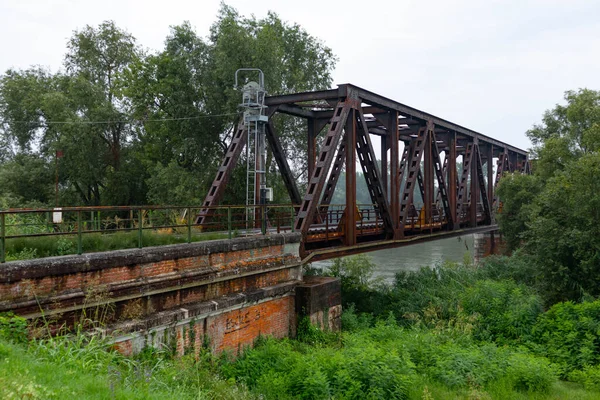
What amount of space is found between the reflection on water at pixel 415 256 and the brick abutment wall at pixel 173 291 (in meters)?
16.4

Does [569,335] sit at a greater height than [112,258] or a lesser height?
lesser

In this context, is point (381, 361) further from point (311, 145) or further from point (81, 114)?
point (81, 114)

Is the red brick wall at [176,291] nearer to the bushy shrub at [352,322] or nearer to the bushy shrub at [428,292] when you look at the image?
the bushy shrub at [352,322]

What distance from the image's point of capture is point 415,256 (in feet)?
130

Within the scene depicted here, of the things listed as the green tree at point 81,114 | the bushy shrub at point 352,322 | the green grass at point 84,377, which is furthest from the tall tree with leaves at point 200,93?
the green grass at point 84,377

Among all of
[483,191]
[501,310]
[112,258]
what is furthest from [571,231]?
[112,258]

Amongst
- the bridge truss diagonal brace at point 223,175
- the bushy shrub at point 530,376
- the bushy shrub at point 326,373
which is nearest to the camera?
the bushy shrub at point 326,373

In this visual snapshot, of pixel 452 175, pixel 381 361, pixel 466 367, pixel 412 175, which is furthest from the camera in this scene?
pixel 452 175

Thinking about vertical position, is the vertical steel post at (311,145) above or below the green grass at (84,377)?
above

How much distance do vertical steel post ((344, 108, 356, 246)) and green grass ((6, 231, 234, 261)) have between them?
6.03 meters

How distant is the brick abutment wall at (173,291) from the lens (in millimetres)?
7645

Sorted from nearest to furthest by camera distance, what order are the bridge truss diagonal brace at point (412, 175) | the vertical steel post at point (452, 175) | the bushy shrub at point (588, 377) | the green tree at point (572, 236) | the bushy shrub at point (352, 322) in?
the bushy shrub at point (588, 377), the bushy shrub at point (352, 322), the green tree at point (572, 236), the bridge truss diagonal brace at point (412, 175), the vertical steel post at point (452, 175)

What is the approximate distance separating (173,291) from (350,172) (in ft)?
25.1

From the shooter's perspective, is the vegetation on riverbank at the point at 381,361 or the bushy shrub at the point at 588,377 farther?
the bushy shrub at the point at 588,377
